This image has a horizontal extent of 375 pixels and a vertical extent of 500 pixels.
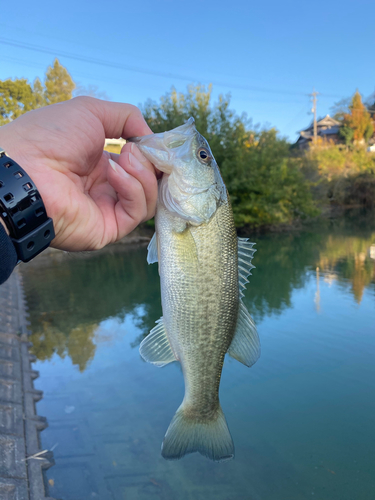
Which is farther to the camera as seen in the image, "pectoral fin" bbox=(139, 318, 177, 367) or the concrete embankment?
the concrete embankment

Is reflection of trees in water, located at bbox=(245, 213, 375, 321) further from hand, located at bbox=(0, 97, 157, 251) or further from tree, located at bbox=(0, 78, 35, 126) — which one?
tree, located at bbox=(0, 78, 35, 126)

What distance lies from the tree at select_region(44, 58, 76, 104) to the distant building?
3084cm

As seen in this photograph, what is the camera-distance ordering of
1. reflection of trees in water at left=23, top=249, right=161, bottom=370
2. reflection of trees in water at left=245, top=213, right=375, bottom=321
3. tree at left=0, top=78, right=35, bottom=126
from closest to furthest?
reflection of trees in water at left=23, top=249, right=161, bottom=370 < reflection of trees in water at left=245, top=213, right=375, bottom=321 < tree at left=0, top=78, right=35, bottom=126

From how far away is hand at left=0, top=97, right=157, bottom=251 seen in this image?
157 cm

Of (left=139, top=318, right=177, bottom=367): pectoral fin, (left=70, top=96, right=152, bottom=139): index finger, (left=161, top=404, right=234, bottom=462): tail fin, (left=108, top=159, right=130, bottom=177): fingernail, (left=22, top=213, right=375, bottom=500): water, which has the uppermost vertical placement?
(left=70, top=96, right=152, bottom=139): index finger

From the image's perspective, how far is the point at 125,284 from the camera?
1167 centimetres

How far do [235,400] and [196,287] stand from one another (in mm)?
4196

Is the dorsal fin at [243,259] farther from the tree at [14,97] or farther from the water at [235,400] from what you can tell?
the tree at [14,97]

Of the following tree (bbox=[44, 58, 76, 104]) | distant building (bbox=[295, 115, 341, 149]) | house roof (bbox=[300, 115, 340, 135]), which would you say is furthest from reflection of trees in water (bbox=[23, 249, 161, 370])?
house roof (bbox=[300, 115, 340, 135])

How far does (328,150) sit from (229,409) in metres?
34.4

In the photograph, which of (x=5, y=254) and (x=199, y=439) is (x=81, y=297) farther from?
(x=5, y=254)

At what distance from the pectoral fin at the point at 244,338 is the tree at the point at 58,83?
108 ft

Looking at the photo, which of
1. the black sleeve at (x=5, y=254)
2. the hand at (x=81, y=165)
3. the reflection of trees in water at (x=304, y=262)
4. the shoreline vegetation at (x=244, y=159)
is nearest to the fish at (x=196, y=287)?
the hand at (x=81, y=165)

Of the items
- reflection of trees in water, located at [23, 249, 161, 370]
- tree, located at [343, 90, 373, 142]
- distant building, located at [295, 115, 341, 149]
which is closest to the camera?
reflection of trees in water, located at [23, 249, 161, 370]
